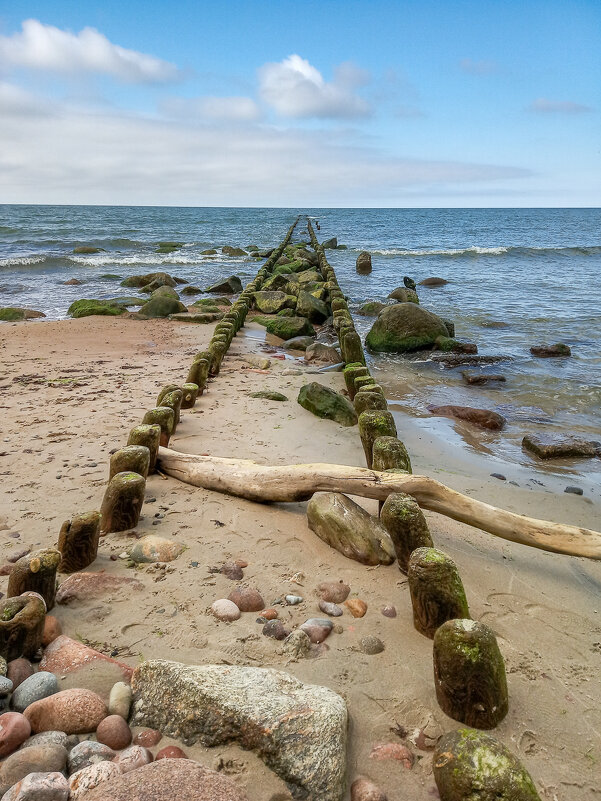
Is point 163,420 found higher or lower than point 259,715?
higher

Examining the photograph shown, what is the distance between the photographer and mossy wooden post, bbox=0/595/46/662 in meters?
2.45

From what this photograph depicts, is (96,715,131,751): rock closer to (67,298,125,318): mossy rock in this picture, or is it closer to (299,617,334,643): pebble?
(299,617,334,643): pebble

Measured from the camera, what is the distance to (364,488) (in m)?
3.82

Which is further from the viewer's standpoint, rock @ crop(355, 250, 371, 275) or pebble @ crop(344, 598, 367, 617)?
rock @ crop(355, 250, 371, 275)

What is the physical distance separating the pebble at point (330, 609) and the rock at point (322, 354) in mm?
6678

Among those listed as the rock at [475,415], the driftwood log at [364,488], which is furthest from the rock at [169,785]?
the rock at [475,415]

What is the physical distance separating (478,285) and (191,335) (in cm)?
1429

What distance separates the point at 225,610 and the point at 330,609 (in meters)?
0.57

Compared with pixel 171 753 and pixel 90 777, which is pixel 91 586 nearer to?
pixel 171 753

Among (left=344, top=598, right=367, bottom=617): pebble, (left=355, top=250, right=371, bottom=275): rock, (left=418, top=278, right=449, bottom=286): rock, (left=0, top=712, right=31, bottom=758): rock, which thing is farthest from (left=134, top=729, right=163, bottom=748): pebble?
(left=355, top=250, right=371, bottom=275): rock

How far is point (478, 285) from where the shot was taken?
71.9ft

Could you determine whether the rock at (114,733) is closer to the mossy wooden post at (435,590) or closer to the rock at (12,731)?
the rock at (12,731)

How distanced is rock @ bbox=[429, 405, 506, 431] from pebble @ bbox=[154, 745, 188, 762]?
571 cm

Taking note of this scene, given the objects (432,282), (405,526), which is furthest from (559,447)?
(432,282)
